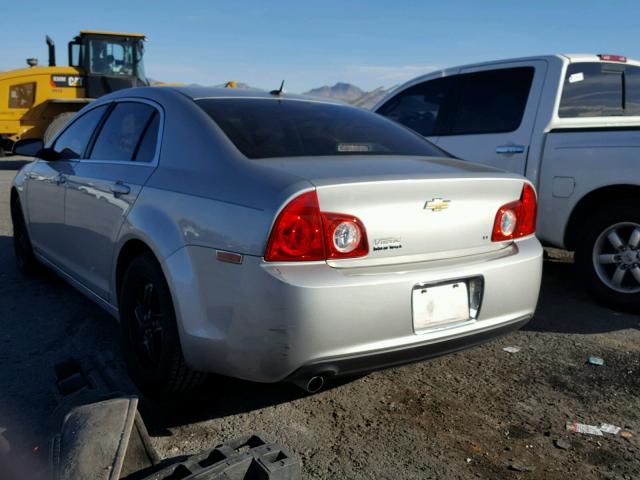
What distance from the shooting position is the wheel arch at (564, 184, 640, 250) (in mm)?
4656

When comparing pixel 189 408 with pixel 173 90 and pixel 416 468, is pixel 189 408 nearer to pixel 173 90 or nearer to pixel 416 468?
pixel 416 468

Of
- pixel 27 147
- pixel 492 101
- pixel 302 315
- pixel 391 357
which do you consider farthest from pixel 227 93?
pixel 492 101

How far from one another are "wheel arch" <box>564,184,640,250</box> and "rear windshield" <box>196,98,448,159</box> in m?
1.75

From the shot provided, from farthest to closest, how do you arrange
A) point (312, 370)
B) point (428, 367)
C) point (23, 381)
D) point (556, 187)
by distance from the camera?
point (556, 187) < point (428, 367) < point (23, 381) < point (312, 370)

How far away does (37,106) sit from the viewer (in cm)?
1588

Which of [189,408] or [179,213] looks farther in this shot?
Answer: [189,408]

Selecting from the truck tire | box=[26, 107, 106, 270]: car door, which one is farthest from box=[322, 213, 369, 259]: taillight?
the truck tire

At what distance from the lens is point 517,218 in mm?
3152

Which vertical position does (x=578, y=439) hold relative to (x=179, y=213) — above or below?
below

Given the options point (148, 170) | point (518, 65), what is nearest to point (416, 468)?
point (148, 170)

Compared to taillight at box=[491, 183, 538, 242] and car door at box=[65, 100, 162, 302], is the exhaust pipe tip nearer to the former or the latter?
taillight at box=[491, 183, 538, 242]

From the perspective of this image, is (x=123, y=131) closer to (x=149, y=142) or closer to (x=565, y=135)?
(x=149, y=142)

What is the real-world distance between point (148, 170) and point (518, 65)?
12.0 feet

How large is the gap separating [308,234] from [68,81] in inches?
594
